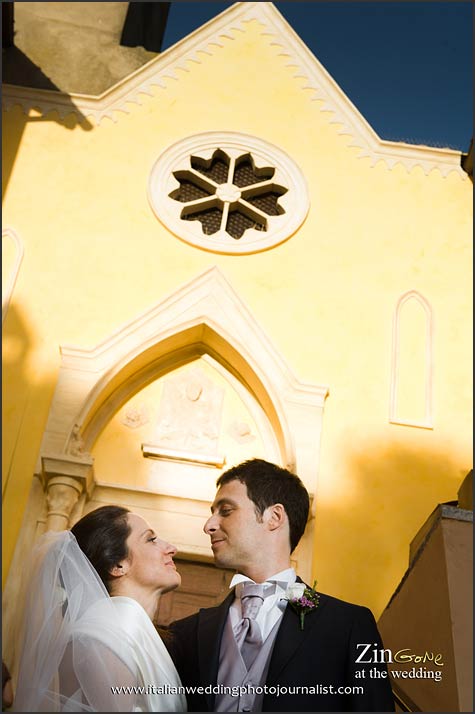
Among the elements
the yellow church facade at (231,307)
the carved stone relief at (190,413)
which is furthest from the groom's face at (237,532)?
the carved stone relief at (190,413)

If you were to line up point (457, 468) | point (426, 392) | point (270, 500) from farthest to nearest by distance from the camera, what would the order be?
1. point (426, 392)
2. point (457, 468)
3. point (270, 500)

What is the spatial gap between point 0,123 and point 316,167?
365cm

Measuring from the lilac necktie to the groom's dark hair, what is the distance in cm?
25

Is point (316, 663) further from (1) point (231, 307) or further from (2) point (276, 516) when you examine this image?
(1) point (231, 307)

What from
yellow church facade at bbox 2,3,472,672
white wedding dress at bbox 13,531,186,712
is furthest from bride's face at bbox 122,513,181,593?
yellow church facade at bbox 2,3,472,672

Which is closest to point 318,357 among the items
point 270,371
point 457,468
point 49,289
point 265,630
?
point 270,371

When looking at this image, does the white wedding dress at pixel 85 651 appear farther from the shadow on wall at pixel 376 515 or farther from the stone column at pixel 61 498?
the shadow on wall at pixel 376 515

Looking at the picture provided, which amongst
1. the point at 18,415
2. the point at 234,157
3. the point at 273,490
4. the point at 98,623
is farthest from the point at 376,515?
the point at 98,623

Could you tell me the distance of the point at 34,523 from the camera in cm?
620

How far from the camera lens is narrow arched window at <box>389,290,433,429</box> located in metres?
7.08

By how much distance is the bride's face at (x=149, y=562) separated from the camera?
2473mm

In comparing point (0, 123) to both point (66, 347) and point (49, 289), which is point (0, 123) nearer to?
point (49, 289)

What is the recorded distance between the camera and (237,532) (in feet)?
8.24

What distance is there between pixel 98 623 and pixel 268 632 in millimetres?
519
